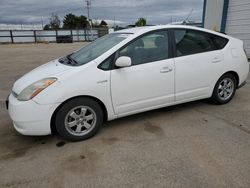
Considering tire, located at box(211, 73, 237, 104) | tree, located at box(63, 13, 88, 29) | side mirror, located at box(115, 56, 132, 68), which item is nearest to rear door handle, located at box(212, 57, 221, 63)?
tire, located at box(211, 73, 237, 104)

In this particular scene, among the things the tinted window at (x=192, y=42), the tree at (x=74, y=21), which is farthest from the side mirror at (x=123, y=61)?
the tree at (x=74, y=21)

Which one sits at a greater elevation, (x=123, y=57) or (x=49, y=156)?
(x=123, y=57)

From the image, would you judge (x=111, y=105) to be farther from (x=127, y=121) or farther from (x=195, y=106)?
(x=195, y=106)

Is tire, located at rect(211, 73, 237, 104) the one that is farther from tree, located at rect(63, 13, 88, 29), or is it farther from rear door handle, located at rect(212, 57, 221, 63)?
tree, located at rect(63, 13, 88, 29)

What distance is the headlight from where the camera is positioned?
2766 mm

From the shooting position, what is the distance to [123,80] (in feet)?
10.2

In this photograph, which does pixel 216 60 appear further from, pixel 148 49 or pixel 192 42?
pixel 148 49

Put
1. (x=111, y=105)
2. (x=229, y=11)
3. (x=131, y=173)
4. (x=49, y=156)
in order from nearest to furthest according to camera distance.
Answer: (x=131, y=173) → (x=49, y=156) → (x=111, y=105) → (x=229, y=11)

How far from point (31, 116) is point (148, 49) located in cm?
196

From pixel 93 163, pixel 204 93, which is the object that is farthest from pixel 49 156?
pixel 204 93

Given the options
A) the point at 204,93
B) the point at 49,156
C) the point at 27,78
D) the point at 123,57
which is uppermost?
the point at 123,57

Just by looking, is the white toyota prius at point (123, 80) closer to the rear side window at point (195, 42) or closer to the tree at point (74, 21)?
the rear side window at point (195, 42)

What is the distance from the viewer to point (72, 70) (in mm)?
2953

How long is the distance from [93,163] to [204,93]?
7.90ft
